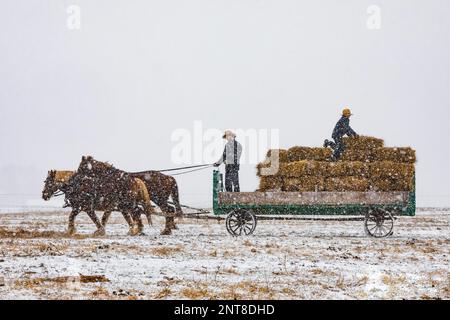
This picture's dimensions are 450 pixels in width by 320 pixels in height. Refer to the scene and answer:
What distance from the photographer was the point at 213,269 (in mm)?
11133

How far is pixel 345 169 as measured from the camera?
58.2 ft

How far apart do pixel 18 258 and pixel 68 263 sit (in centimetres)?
147

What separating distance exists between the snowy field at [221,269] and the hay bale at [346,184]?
1752 millimetres

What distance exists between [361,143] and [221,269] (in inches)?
336

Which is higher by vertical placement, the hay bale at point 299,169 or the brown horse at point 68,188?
the hay bale at point 299,169

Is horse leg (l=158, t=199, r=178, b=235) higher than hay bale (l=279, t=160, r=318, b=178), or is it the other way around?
hay bale (l=279, t=160, r=318, b=178)

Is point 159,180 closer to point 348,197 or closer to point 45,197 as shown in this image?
point 45,197

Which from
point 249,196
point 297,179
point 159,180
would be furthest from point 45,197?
point 297,179

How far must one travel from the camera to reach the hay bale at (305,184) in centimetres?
1772

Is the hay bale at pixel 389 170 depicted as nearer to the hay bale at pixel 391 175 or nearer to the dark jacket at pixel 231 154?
the hay bale at pixel 391 175

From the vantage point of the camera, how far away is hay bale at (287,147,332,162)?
59.3 ft

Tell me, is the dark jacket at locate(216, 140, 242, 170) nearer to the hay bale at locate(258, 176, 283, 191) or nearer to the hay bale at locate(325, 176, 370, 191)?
the hay bale at locate(258, 176, 283, 191)

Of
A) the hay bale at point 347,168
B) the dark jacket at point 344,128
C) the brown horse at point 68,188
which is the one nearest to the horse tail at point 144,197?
the brown horse at point 68,188

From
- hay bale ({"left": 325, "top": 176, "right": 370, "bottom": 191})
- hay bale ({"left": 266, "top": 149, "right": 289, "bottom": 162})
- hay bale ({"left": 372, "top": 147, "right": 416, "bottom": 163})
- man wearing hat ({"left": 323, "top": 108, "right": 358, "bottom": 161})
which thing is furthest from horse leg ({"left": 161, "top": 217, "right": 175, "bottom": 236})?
hay bale ({"left": 372, "top": 147, "right": 416, "bottom": 163})
